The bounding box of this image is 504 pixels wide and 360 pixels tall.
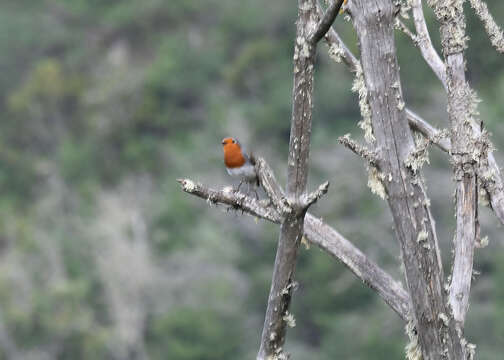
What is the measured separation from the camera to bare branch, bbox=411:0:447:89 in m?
5.37

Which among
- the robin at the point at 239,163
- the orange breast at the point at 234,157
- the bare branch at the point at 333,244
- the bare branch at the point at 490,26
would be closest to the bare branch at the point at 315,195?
the bare branch at the point at 333,244

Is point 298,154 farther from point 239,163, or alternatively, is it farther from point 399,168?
point 239,163

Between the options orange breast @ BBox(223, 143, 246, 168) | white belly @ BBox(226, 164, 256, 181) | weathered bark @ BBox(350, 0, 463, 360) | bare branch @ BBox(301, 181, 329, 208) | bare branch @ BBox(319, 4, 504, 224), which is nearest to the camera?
weathered bark @ BBox(350, 0, 463, 360)

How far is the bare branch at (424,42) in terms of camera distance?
537 centimetres

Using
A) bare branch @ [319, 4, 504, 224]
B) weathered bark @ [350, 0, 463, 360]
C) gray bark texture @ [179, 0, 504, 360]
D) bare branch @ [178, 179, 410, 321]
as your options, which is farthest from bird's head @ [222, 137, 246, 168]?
weathered bark @ [350, 0, 463, 360]

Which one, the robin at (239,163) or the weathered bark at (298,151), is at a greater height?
the robin at (239,163)

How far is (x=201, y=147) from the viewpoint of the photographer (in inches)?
1485

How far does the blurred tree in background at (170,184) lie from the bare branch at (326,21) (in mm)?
18236

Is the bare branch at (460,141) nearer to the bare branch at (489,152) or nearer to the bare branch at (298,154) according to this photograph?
the bare branch at (489,152)

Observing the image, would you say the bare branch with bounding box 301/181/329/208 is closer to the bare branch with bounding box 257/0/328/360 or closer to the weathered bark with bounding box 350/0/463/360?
the bare branch with bounding box 257/0/328/360

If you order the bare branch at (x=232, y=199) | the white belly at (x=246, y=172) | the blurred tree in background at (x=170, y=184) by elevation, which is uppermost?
the blurred tree in background at (x=170, y=184)

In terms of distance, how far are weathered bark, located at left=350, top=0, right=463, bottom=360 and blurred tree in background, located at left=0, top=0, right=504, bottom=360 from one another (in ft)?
58.9

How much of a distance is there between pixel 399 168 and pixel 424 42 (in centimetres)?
116

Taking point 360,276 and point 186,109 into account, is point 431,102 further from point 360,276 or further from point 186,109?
point 360,276
